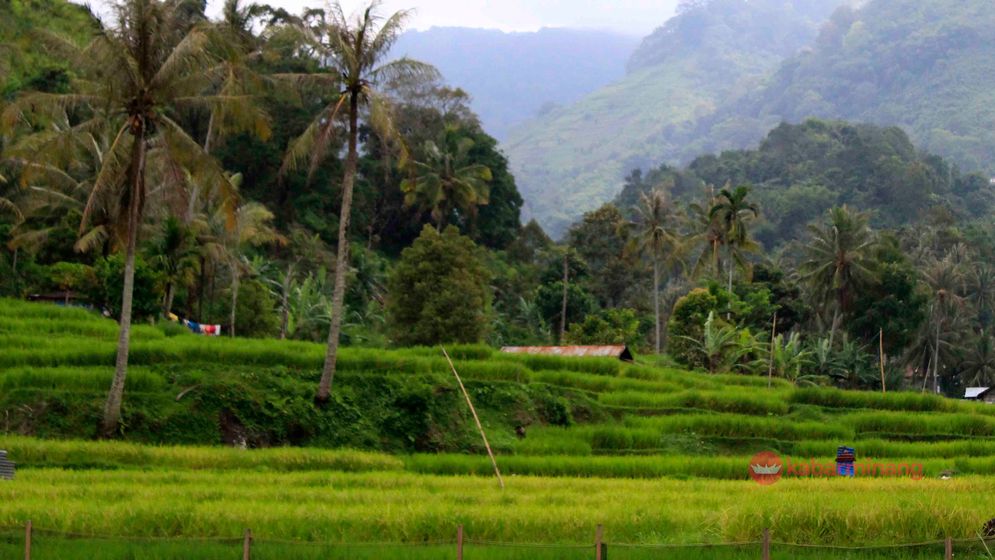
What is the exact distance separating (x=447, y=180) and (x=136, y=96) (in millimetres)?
34631

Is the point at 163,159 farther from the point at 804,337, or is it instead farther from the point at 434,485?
the point at 804,337

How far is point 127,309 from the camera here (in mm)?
25922

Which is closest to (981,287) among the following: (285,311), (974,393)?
(974,393)

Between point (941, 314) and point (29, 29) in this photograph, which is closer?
point (29, 29)

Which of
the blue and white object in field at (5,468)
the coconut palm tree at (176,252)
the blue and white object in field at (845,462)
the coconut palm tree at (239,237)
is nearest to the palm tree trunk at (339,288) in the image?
the blue and white object in field at (5,468)

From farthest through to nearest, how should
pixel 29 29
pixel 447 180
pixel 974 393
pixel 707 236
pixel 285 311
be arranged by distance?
pixel 447 180 < pixel 974 393 < pixel 707 236 < pixel 285 311 < pixel 29 29

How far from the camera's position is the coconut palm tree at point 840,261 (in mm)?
61062

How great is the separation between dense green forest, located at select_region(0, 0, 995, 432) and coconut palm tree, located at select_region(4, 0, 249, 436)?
5 cm

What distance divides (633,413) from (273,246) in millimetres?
29752

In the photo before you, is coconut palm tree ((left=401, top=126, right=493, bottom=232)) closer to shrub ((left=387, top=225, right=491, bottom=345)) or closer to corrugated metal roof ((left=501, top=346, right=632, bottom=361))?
shrub ((left=387, top=225, right=491, bottom=345))

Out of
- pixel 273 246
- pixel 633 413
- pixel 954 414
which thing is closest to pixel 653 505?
pixel 633 413

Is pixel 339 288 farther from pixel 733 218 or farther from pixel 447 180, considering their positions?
pixel 733 218

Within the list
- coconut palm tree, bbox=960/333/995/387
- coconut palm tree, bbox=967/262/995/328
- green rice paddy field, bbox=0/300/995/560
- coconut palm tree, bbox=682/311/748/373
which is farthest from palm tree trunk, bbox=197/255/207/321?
coconut palm tree, bbox=967/262/995/328

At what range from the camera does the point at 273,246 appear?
5809 centimetres
